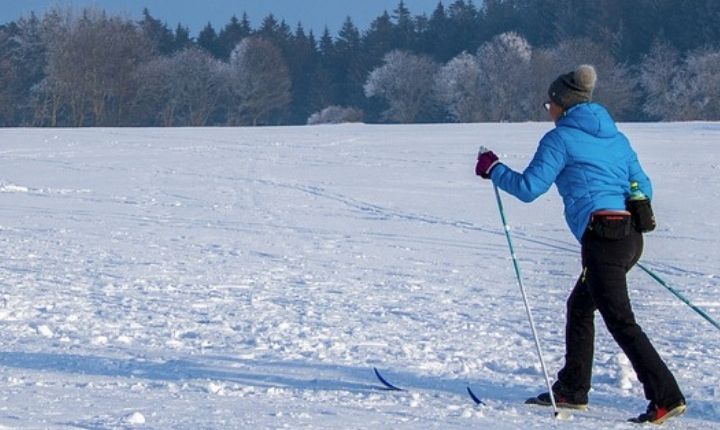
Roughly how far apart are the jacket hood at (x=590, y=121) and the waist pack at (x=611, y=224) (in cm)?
36

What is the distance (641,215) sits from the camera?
537 centimetres

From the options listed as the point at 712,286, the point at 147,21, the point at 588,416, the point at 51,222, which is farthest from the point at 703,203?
the point at 147,21

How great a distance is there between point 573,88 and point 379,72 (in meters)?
80.7

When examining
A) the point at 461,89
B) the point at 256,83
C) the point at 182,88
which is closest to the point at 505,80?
the point at 461,89

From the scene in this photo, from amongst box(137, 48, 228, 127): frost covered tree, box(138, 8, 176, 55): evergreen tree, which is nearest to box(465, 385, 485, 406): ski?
box(137, 48, 228, 127): frost covered tree

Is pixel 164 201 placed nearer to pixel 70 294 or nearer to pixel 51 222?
pixel 51 222

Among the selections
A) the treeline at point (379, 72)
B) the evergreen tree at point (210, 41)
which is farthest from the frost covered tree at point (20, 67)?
the evergreen tree at point (210, 41)

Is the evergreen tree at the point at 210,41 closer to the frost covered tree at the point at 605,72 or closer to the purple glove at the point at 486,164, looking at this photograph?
the frost covered tree at the point at 605,72

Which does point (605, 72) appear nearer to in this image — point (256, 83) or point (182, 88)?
point (256, 83)

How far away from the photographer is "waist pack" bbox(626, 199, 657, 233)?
5375 millimetres

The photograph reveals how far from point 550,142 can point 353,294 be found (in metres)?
4.18

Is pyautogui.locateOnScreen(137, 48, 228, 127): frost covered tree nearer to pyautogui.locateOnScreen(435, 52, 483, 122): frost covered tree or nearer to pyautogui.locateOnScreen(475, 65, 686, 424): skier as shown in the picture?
pyautogui.locateOnScreen(435, 52, 483, 122): frost covered tree

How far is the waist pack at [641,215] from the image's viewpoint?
5.38 m

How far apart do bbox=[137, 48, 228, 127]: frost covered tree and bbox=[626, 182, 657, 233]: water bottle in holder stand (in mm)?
69968
